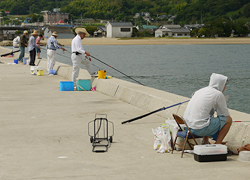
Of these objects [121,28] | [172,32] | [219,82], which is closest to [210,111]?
[219,82]

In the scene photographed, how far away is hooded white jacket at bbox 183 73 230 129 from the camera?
6156 millimetres

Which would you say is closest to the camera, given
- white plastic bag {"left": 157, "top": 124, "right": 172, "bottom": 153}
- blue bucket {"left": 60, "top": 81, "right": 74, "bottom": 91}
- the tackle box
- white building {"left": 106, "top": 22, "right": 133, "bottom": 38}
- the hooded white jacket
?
the tackle box

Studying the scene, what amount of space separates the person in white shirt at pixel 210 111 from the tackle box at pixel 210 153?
0.31 metres

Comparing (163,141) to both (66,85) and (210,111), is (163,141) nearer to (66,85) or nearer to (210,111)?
(210,111)

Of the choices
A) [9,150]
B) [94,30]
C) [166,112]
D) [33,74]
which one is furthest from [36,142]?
[94,30]

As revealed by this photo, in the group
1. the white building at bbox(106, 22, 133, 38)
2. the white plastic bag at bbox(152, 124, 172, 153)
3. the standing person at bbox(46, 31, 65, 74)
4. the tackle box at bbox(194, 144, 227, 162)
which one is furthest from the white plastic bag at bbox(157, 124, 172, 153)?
the white building at bbox(106, 22, 133, 38)

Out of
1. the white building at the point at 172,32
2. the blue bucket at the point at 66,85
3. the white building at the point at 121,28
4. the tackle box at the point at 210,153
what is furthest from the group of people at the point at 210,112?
the white building at the point at 121,28

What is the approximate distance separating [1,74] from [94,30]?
156006mm

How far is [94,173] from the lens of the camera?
5406mm

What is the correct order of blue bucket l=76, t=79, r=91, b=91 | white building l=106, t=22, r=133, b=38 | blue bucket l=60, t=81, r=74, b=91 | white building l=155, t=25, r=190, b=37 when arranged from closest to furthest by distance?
blue bucket l=60, t=81, r=74, b=91 < blue bucket l=76, t=79, r=91, b=91 < white building l=155, t=25, r=190, b=37 < white building l=106, t=22, r=133, b=38

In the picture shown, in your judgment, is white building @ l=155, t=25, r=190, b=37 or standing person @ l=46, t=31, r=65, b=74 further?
white building @ l=155, t=25, r=190, b=37

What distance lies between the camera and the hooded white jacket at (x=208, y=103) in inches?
242

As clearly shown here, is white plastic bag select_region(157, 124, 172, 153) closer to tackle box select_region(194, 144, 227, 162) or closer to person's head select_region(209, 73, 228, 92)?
tackle box select_region(194, 144, 227, 162)

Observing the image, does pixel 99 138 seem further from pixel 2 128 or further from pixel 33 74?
pixel 33 74
